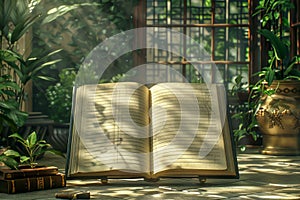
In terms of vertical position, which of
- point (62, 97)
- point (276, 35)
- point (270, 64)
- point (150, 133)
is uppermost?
point (276, 35)

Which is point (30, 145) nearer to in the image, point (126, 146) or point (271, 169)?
point (126, 146)

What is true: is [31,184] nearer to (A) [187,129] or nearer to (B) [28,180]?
(B) [28,180]

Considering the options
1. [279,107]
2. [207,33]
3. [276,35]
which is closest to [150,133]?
[279,107]

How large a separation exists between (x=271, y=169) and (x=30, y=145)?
1490 mm

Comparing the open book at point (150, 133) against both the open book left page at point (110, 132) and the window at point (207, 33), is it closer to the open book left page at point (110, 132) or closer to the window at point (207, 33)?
the open book left page at point (110, 132)

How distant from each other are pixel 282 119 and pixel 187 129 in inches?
65.2

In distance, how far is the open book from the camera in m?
3.08

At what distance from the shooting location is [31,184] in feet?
9.86

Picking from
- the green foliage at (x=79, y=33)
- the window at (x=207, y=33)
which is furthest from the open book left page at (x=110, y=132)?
the green foliage at (x=79, y=33)

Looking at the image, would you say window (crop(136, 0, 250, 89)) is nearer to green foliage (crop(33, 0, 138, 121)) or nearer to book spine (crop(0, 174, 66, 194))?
green foliage (crop(33, 0, 138, 121))

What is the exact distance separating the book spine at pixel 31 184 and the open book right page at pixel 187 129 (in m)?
0.47

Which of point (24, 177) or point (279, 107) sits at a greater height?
point (279, 107)

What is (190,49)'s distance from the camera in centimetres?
543

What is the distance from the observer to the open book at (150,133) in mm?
3082
